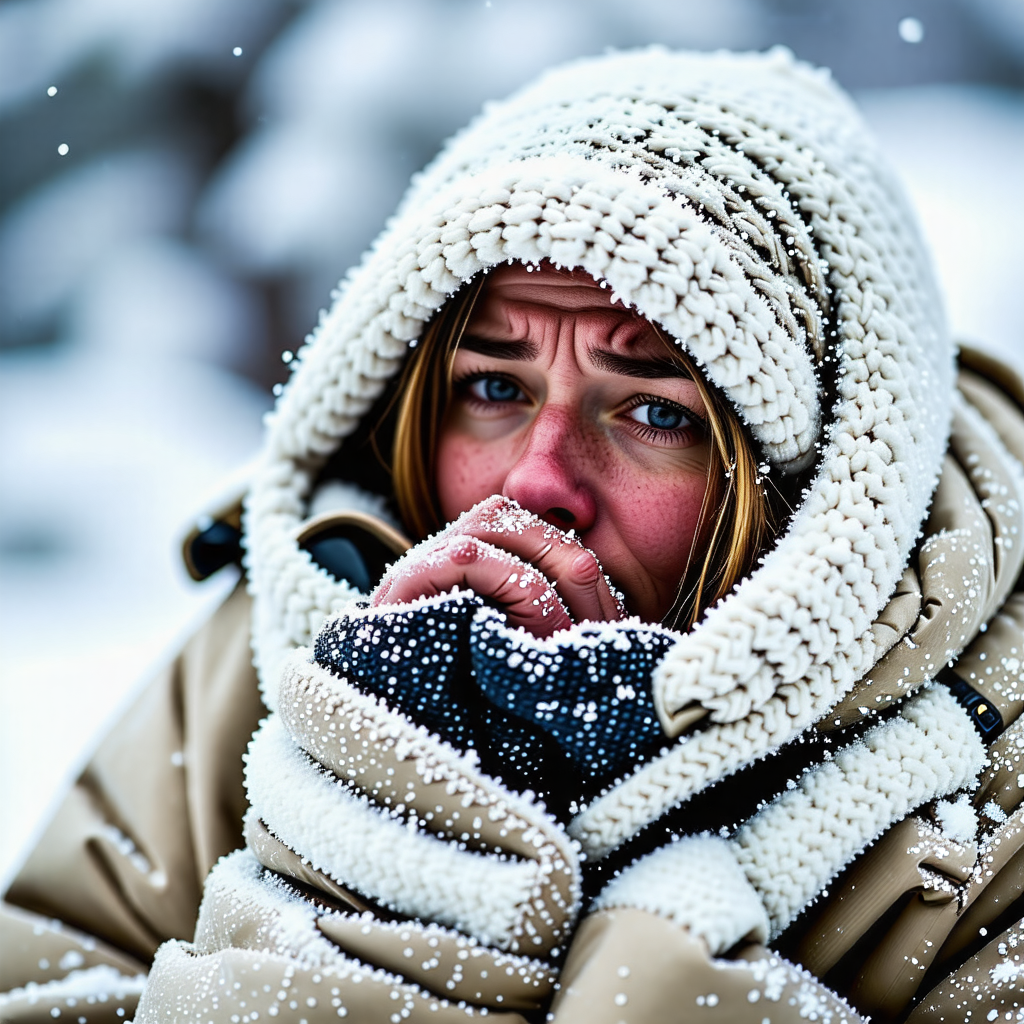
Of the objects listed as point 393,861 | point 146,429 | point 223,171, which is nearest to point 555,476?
point 393,861

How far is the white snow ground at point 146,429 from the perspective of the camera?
269cm

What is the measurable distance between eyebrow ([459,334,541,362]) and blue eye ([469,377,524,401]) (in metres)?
0.04

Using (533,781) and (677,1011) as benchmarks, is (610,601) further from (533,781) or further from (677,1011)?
(677,1011)

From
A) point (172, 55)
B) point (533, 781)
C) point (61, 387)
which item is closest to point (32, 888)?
point (533, 781)

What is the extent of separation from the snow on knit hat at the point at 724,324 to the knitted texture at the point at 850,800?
8 centimetres

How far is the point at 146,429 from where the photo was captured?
3.10 m

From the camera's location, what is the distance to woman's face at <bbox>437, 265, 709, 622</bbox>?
3.20ft

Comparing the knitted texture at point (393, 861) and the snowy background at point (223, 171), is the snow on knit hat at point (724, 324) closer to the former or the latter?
the knitted texture at point (393, 861)

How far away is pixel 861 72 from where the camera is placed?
3094mm

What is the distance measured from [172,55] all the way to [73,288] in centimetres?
81

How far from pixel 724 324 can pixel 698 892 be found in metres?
0.50

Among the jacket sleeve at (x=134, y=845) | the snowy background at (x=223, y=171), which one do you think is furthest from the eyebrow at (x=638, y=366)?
the snowy background at (x=223, y=171)

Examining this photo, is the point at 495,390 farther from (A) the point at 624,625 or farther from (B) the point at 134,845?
(B) the point at 134,845

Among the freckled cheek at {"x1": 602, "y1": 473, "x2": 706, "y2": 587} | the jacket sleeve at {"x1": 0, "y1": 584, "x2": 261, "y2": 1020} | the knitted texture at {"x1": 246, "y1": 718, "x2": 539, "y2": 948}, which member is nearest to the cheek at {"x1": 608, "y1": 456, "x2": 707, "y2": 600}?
the freckled cheek at {"x1": 602, "y1": 473, "x2": 706, "y2": 587}
